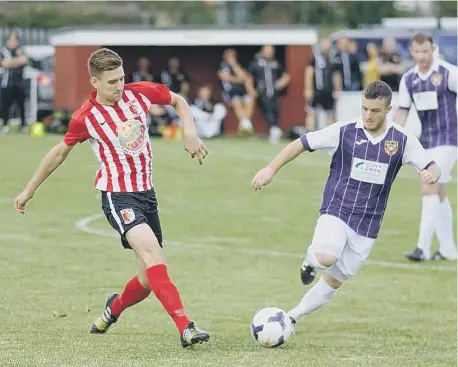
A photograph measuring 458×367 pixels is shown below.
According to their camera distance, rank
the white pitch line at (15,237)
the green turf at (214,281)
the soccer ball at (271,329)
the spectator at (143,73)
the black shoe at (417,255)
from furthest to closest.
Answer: the spectator at (143,73), the white pitch line at (15,237), the black shoe at (417,255), the soccer ball at (271,329), the green turf at (214,281)

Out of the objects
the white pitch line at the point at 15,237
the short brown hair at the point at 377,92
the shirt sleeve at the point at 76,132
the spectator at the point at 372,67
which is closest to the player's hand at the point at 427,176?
the short brown hair at the point at 377,92

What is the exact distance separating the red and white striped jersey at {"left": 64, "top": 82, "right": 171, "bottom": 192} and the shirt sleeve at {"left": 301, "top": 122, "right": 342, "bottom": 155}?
43.2 inches

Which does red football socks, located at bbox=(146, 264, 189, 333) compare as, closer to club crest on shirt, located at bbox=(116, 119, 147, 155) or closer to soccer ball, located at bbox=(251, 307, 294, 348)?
soccer ball, located at bbox=(251, 307, 294, 348)

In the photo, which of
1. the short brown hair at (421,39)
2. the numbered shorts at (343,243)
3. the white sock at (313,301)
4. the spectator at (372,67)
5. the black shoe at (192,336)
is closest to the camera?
the black shoe at (192,336)

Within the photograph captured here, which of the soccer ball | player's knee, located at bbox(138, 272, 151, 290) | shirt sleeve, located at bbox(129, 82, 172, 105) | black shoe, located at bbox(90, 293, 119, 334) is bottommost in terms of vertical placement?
black shoe, located at bbox(90, 293, 119, 334)

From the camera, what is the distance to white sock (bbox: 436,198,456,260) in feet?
41.5

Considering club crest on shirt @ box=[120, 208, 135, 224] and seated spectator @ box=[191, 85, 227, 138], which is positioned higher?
club crest on shirt @ box=[120, 208, 135, 224]

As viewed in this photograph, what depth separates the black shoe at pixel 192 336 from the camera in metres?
7.58

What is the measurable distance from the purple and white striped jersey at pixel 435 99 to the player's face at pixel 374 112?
12.9 feet

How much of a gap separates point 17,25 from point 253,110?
13419mm

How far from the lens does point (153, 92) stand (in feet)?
27.1

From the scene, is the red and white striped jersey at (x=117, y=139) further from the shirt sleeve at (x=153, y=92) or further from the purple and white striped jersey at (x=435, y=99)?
the purple and white striped jersey at (x=435, y=99)

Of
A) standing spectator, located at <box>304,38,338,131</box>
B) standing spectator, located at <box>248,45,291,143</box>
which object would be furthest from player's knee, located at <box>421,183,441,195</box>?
standing spectator, located at <box>304,38,338,131</box>

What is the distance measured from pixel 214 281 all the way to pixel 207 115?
15343mm
